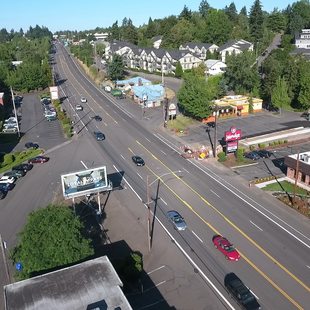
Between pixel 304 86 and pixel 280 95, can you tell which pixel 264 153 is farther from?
pixel 304 86

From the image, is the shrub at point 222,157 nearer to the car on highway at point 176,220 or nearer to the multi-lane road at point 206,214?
the multi-lane road at point 206,214

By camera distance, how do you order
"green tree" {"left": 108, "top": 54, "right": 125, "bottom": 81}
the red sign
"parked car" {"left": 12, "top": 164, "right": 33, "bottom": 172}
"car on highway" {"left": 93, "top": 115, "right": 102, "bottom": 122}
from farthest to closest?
"green tree" {"left": 108, "top": 54, "right": 125, "bottom": 81}, "car on highway" {"left": 93, "top": 115, "right": 102, "bottom": 122}, the red sign, "parked car" {"left": 12, "top": 164, "right": 33, "bottom": 172}

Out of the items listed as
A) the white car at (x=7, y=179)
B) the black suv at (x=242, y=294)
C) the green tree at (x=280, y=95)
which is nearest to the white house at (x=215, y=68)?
the green tree at (x=280, y=95)

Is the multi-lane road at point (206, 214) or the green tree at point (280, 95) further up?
the green tree at point (280, 95)

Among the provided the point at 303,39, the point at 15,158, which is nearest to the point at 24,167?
the point at 15,158

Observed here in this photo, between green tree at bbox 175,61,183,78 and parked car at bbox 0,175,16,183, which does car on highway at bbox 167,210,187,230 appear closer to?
parked car at bbox 0,175,16,183

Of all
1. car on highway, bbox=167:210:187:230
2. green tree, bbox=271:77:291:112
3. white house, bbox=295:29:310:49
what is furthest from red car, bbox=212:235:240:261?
white house, bbox=295:29:310:49
